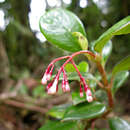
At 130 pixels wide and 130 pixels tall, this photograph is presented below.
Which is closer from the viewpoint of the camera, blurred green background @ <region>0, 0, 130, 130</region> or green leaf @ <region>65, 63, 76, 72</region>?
green leaf @ <region>65, 63, 76, 72</region>

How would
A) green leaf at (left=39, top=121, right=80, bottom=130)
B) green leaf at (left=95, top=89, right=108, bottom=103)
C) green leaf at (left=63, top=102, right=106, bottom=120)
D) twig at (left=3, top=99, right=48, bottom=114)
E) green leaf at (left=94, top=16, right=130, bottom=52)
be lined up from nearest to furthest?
green leaf at (left=94, top=16, right=130, bottom=52)
green leaf at (left=63, top=102, right=106, bottom=120)
green leaf at (left=39, top=121, right=80, bottom=130)
green leaf at (left=95, top=89, right=108, bottom=103)
twig at (left=3, top=99, right=48, bottom=114)

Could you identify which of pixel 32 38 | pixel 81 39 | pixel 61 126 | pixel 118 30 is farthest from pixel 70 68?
pixel 32 38

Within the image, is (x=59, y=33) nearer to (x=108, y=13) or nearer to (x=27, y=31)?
(x=108, y=13)

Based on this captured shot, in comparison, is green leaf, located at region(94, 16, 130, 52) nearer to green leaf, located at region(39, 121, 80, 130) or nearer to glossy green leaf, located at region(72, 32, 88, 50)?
glossy green leaf, located at region(72, 32, 88, 50)

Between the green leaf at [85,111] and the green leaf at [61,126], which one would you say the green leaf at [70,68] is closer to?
the green leaf at [85,111]

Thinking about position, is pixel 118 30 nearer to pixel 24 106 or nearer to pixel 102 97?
pixel 102 97

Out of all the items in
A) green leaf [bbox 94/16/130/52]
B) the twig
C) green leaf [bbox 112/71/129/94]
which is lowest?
the twig

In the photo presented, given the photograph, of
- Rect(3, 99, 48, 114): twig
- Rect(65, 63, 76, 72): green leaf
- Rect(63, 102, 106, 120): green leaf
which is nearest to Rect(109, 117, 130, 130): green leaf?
Rect(63, 102, 106, 120): green leaf
